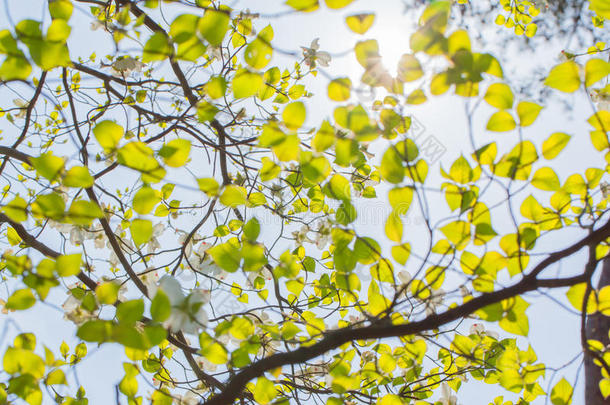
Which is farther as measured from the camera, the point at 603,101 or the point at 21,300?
the point at 603,101

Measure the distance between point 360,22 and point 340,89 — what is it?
14 centimetres

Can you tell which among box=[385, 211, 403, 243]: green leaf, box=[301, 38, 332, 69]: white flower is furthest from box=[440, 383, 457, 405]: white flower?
box=[301, 38, 332, 69]: white flower

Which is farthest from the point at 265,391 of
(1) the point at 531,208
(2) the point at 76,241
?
(2) the point at 76,241

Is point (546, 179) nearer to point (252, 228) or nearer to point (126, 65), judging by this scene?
point (252, 228)

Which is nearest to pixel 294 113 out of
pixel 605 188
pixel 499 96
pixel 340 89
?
pixel 340 89

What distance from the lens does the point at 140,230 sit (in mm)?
922

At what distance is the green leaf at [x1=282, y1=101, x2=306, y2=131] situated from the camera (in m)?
0.86

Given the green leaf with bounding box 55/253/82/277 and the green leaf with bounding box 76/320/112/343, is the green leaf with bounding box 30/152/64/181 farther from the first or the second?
the green leaf with bounding box 76/320/112/343

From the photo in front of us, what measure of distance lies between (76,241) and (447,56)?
5.78 ft

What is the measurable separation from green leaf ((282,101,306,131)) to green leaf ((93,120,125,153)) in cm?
37

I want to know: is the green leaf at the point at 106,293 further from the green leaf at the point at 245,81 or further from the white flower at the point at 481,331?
the white flower at the point at 481,331

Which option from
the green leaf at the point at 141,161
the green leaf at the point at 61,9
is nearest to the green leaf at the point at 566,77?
the green leaf at the point at 141,161

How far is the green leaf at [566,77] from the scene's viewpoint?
0.86 metres

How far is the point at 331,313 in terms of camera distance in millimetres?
1787
